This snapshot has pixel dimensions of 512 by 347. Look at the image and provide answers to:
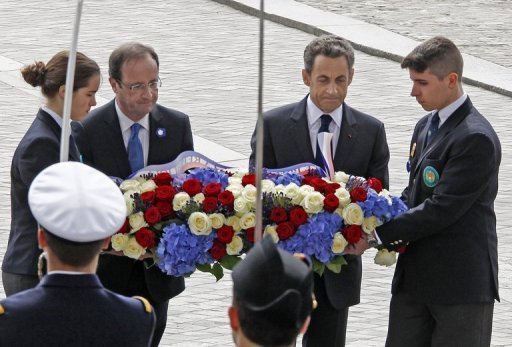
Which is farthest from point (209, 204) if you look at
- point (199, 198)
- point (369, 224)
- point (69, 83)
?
point (69, 83)

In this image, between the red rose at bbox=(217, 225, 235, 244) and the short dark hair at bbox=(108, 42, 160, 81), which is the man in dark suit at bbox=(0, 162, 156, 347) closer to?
the red rose at bbox=(217, 225, 235, 244)

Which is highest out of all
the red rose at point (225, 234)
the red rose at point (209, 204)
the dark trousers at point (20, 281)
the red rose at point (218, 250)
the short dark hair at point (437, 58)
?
the short dark hair at point (437, 58)

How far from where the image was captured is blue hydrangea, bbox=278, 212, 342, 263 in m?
6.03

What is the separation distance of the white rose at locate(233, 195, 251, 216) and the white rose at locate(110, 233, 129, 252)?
20.4 inches

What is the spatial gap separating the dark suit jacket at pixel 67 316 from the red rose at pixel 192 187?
191cm

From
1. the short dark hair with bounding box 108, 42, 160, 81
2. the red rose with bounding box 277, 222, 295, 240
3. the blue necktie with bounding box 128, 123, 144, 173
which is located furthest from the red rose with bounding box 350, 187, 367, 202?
the short dark hair with bounding box 108, 42, 160, 81

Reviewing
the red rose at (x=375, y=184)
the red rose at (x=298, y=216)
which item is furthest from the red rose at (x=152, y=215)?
the red rose at (x=375, y=184)

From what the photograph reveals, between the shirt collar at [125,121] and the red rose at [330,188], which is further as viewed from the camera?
the shirt collar at [125,121]

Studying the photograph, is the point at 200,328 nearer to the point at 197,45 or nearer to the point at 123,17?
the point at 197,45

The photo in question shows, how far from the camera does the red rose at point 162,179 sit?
6.18 meters

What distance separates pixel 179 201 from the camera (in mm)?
6070

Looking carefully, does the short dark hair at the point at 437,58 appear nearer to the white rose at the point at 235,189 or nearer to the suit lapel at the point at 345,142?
the suit lapel at the point at 345,142

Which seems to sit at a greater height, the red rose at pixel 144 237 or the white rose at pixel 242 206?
the white rose at pixel 242 206

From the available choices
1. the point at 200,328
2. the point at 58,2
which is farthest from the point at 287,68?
the point at 200,328
